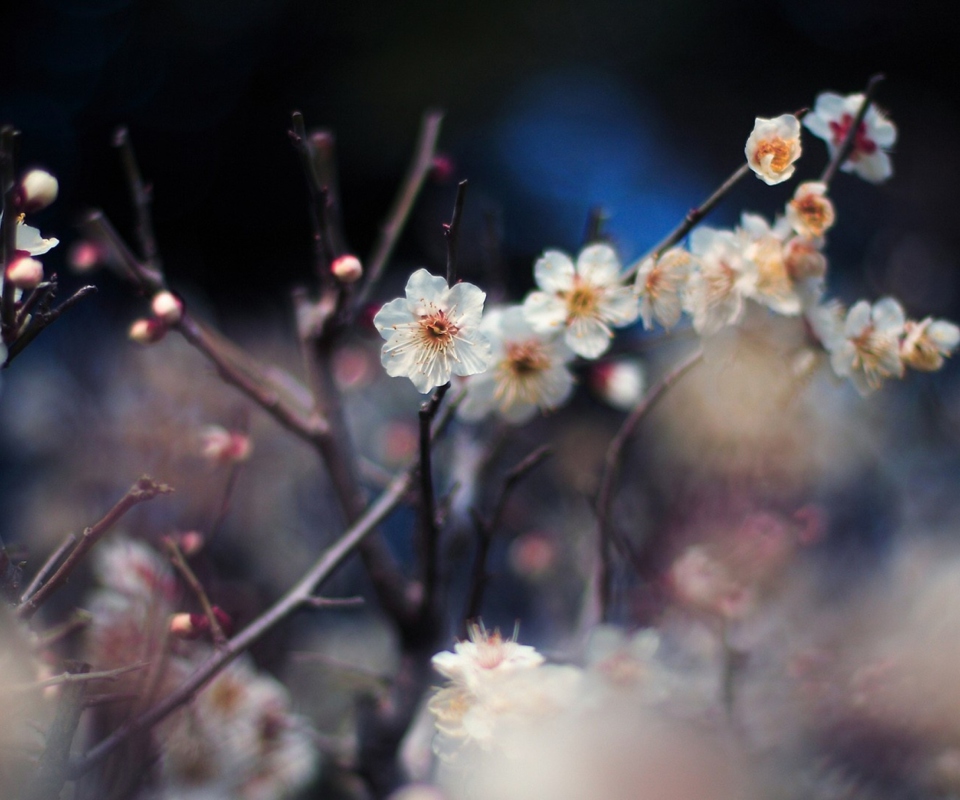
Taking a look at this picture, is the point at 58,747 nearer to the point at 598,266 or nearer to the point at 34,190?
the point at 34,190

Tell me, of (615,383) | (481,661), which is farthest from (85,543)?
(615,383)

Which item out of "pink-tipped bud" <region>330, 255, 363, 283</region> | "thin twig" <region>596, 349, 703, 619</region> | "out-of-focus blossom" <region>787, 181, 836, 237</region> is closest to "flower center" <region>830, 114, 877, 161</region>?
Result: "out-of-focus blossom" <region>787, 181, 836, 237</region>

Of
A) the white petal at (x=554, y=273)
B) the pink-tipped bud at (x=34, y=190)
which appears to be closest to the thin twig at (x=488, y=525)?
the white petal at (x=554, y=273)

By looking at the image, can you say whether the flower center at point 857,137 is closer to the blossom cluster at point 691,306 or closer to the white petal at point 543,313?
the blossom cluster at point 691,306

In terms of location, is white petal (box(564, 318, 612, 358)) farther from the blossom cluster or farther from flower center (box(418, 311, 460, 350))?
flower center (box(418, 311, 460, 350))

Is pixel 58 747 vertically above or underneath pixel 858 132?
underneath

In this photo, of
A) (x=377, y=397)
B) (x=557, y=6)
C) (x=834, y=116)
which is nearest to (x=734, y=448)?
(x=834, y=116)

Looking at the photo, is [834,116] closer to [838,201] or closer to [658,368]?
[658,368]
